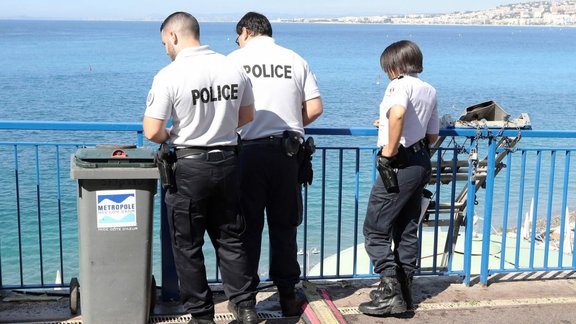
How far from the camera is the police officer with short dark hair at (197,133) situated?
394cm

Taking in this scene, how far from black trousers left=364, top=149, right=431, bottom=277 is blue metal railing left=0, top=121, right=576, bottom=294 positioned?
1.63ft

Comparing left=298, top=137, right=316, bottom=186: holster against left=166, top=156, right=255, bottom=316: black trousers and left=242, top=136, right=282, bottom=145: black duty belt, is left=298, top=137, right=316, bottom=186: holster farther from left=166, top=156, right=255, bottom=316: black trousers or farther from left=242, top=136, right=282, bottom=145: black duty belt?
left=166, top=156, right=255, bottom=316: black trousers

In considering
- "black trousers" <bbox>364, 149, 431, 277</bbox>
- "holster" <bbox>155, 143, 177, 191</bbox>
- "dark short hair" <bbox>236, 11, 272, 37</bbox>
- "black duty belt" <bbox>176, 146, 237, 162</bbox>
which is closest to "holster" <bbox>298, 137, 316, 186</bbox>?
"black trousers" <bbox>364, 149, 431, 277</bbox>

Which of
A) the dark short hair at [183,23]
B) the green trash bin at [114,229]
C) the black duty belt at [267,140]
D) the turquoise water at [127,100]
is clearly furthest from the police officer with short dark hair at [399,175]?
the turquoise water at [127,100]

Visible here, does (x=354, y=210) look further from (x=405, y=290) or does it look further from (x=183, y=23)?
(x=183, y=23)

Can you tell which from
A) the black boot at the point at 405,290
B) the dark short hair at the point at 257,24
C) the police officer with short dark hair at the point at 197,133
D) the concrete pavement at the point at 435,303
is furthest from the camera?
the black boot at the point at 405,290

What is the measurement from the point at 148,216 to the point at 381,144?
160 centimetres

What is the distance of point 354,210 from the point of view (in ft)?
25.4

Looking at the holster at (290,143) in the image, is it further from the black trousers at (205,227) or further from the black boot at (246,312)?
the black boot at (246,312)

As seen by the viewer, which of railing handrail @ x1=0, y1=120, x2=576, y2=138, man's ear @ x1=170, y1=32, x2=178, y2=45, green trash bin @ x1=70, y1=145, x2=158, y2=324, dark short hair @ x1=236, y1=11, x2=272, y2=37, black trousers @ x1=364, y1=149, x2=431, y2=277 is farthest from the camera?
black trousers @ x1=364, y1=149, x2=431, y2=277

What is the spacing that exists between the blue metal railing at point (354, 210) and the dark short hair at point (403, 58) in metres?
0.68

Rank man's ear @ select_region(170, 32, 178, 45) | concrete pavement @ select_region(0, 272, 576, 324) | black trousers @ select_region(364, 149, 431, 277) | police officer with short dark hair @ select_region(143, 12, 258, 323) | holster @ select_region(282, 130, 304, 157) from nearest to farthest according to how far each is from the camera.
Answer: police officer with short dark hair @ select_region(143, 12, 258, 323), man's ear @ select_region(170, 32, 178, 45), holster @ select_region(282, 130, 304, 157), black trousers @ select_region(364, 149, 431, 277), concrete pavement @ select_region(0, 272, 576, 324)

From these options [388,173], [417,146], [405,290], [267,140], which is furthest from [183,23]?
[405,290]

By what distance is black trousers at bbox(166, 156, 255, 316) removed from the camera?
160 inches
